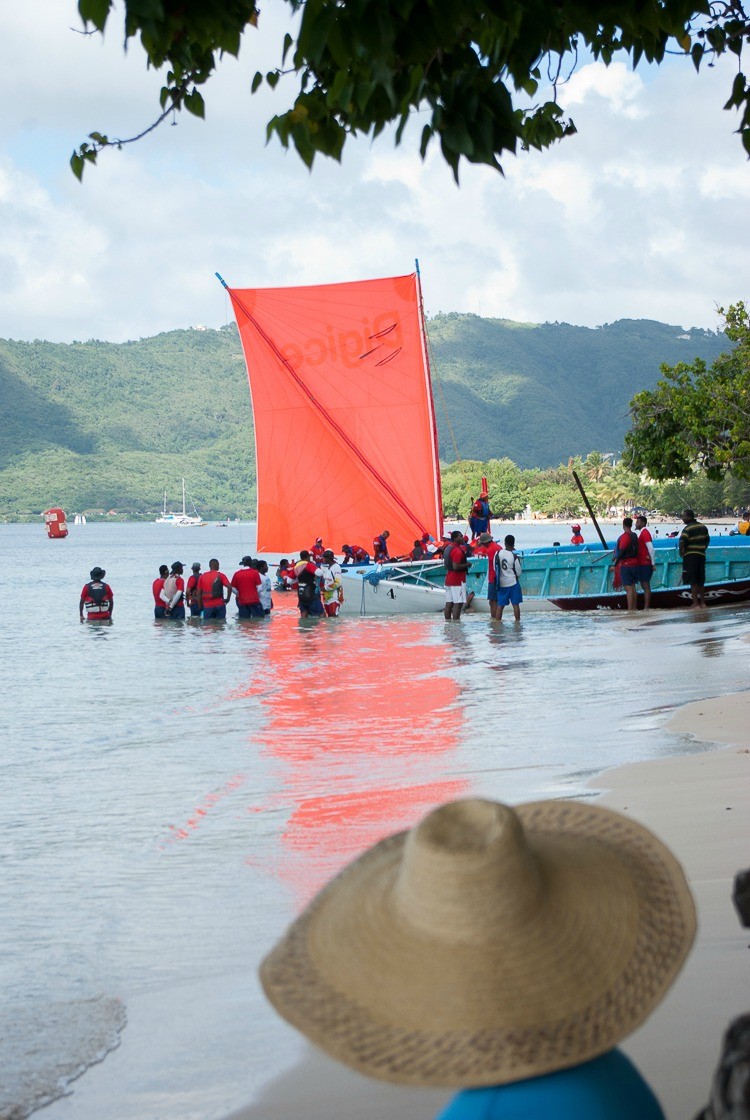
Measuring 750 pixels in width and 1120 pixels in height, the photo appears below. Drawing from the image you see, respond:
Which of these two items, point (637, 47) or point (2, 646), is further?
point (2, 646)

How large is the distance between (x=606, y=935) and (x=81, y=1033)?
2603 millimetres

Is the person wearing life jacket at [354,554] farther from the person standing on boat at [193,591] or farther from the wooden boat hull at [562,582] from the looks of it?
the person standing on boat at [193,591]

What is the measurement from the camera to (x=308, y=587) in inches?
906

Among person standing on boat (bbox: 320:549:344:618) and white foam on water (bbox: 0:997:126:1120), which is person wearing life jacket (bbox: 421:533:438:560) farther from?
white foam on water (bbox: 0:997:126:1120)

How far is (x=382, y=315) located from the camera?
91.4 ft

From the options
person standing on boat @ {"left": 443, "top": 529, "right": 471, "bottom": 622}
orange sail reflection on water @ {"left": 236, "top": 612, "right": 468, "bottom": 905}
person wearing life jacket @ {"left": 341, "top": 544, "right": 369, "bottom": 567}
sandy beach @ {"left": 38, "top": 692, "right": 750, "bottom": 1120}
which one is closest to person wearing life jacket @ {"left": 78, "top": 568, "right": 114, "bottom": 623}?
person wearing life jacket @ {"left": 341, "top": 544, "right": 369, "bottom": 567}

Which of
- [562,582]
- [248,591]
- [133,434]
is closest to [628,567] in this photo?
[562,582]

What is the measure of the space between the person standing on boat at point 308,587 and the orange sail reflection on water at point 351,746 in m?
4.31

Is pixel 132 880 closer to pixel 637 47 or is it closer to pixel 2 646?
pixel 637 47

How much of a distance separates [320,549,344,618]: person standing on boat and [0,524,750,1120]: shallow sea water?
242 centimetres

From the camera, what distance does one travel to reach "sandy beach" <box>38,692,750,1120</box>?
3.02m

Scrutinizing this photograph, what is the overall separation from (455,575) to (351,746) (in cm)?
1152

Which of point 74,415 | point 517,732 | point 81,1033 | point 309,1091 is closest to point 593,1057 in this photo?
point 309,1091

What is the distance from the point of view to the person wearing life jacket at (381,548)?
26737 mm
